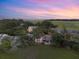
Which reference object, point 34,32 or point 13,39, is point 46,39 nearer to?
point 34,32

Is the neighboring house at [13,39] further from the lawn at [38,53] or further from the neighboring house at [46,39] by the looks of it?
the neighboring house at [46,39]

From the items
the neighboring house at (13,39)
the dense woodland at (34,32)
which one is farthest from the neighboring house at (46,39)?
the neighboring house at (13,39)

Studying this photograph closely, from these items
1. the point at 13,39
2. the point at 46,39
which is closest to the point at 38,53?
the point at 46,39

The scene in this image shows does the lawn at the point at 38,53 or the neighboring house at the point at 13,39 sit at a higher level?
the neighboring house at the point at 13,39

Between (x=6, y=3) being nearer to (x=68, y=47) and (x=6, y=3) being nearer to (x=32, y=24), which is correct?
(x=32, y=24)

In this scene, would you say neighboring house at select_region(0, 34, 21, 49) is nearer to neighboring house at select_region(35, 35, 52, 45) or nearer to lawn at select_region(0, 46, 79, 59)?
lawn at select_region(0, 46, 79, 59)

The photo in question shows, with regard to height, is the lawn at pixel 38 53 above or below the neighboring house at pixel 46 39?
below

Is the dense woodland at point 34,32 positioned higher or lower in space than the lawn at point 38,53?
higher

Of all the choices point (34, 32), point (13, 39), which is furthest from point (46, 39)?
point (13, 39)

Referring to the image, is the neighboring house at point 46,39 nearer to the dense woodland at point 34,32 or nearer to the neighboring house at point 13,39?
the dense woodland at point 34,32

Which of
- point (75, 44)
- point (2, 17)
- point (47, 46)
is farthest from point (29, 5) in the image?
point (75, 44)

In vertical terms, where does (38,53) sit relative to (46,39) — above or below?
below
